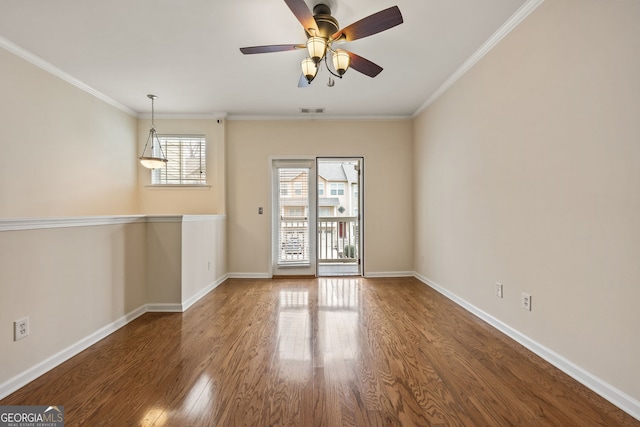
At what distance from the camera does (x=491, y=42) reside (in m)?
2.65

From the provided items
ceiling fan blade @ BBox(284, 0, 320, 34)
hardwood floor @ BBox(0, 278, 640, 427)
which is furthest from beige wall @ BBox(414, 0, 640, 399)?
ceiling fan blade @ BBox(284, 0, 320, 34)

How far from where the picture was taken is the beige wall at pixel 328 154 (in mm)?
4723

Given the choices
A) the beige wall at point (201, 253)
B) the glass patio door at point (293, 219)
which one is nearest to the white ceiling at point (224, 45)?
the glass patio door at point (293, 219)

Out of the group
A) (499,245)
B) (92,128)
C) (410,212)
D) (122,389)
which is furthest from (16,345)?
(410,212)

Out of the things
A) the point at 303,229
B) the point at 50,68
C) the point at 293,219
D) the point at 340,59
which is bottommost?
the point at 303,229

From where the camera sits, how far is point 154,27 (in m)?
2.48

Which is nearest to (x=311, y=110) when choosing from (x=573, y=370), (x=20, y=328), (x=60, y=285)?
(x=60, y=285)

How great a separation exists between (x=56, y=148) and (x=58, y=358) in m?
2.39

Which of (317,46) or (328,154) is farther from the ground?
(317,46)

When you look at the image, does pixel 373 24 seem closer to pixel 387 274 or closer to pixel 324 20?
pixel 324 20

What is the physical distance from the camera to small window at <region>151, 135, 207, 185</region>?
15.5ft

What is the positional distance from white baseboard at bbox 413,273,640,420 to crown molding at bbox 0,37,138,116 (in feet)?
17.3

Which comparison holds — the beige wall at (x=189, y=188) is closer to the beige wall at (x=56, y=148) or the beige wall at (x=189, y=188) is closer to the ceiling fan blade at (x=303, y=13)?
the beige wall at (x=56, y=148)

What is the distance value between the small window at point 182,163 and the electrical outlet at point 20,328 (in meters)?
3.11
